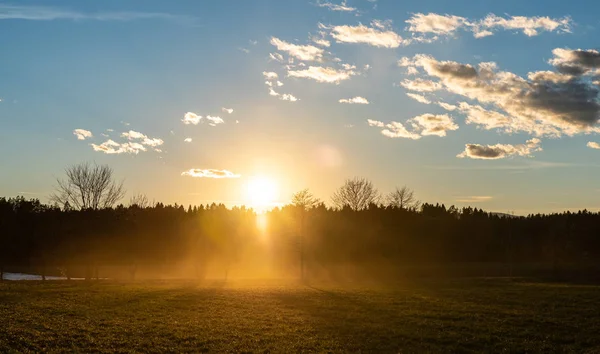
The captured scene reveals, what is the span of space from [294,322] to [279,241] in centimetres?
7458

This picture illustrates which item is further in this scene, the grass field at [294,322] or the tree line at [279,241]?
the tree line at [279,241]

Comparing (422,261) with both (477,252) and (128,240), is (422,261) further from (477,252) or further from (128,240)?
(128,240)

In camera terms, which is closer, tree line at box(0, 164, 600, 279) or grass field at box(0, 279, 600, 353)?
grass field at box(0, 279, 600, 353)

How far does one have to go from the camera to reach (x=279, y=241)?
10744 centimetres

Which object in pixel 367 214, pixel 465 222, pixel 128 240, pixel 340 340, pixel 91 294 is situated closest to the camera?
pixel 340 340

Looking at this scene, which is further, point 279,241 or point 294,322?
point 279,241

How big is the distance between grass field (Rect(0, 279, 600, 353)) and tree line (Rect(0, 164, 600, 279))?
3313 cm

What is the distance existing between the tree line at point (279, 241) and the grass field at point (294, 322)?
33132mm

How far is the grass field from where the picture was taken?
85.7 feet

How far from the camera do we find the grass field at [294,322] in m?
26.1

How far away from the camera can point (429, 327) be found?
1236 inches

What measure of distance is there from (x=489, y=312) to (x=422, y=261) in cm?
8584

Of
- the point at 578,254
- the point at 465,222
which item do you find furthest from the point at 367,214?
the point at 578,254

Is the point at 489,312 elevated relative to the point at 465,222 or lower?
lower
